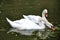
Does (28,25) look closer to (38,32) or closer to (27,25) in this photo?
(27,25)

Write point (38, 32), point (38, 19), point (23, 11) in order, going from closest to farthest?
point (38, 32) → point (38, 19) → point (23, 11)

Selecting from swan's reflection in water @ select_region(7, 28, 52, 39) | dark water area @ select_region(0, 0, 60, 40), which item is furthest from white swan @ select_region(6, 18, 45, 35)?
dark water area @ select_region(0, 0, 60, 40)

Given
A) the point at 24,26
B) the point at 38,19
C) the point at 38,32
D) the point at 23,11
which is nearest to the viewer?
the point at 38,32

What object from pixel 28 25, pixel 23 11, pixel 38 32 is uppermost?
pixel 23 11

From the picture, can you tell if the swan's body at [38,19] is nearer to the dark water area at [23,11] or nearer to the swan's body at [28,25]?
the swan's body at [28,25]

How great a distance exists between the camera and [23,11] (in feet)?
22.9

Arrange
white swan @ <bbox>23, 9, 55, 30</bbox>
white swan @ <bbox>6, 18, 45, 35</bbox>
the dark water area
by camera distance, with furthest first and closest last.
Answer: white swan @ <bbox>23, 9, 55, 30</bbox> < white swan @ <bbox>6, 18, 45, 35</bbox> < the dark water area

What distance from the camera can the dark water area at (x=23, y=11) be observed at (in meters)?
5.71

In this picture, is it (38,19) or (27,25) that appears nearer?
(27,25)

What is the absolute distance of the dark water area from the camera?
225 inches

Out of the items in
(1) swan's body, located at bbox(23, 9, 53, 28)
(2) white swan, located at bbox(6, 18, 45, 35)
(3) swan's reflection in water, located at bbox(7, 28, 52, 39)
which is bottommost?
(3) swan's reflection in water, located at bbox(7, 28, 52, 39)

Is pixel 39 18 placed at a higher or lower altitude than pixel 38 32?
higher

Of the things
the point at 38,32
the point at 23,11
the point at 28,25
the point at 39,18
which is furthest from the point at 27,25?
the point at 23,11

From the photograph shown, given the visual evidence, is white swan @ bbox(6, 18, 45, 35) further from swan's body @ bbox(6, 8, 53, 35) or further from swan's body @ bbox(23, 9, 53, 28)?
Answer: swan's body @ bbox(23, 9, 53, 28)
